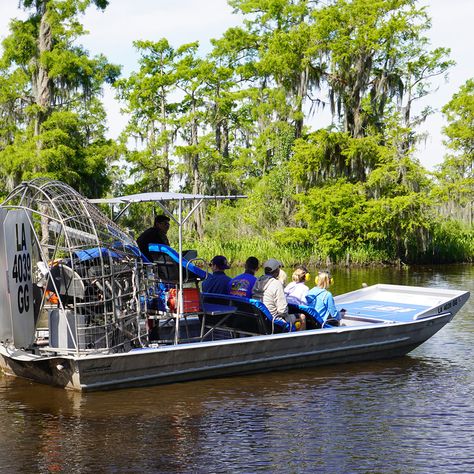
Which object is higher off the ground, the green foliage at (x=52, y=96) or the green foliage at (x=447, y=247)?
the green foliage at (x=52, y=96)

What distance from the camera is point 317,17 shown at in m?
39.9

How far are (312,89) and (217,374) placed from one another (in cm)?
2935

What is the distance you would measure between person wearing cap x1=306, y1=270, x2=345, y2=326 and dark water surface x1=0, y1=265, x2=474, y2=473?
2.84 ft

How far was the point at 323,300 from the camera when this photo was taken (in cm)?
1430

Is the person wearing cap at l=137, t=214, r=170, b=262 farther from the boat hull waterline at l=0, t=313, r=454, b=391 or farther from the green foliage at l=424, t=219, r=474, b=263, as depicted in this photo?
the green foliage at l=424, t=219, r=474, b=263

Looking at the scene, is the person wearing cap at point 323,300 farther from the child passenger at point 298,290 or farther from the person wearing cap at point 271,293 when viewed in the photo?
the person wearing cap at point 271,293

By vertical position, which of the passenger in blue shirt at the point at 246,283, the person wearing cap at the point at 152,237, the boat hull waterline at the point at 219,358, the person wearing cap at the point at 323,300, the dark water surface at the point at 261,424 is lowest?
the dark water surface at the point at 261,424

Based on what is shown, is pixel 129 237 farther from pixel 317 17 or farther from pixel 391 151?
pixel 317 17

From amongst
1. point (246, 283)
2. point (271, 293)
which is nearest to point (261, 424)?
point (271, 293)

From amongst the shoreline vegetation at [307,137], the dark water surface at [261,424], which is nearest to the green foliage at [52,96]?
the shoreline vegetation at [307,137]

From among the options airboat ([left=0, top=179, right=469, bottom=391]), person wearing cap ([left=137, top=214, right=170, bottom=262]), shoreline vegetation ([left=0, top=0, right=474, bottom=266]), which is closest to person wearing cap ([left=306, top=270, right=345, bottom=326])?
airboat ([left=0, top=179, right=469, bottom=391])

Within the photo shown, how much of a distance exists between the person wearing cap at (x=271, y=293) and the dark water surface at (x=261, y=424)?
3.21ft

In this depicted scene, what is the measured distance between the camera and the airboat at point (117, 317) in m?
12.0

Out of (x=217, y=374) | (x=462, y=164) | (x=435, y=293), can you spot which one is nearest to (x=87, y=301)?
(x=217, y=374)
